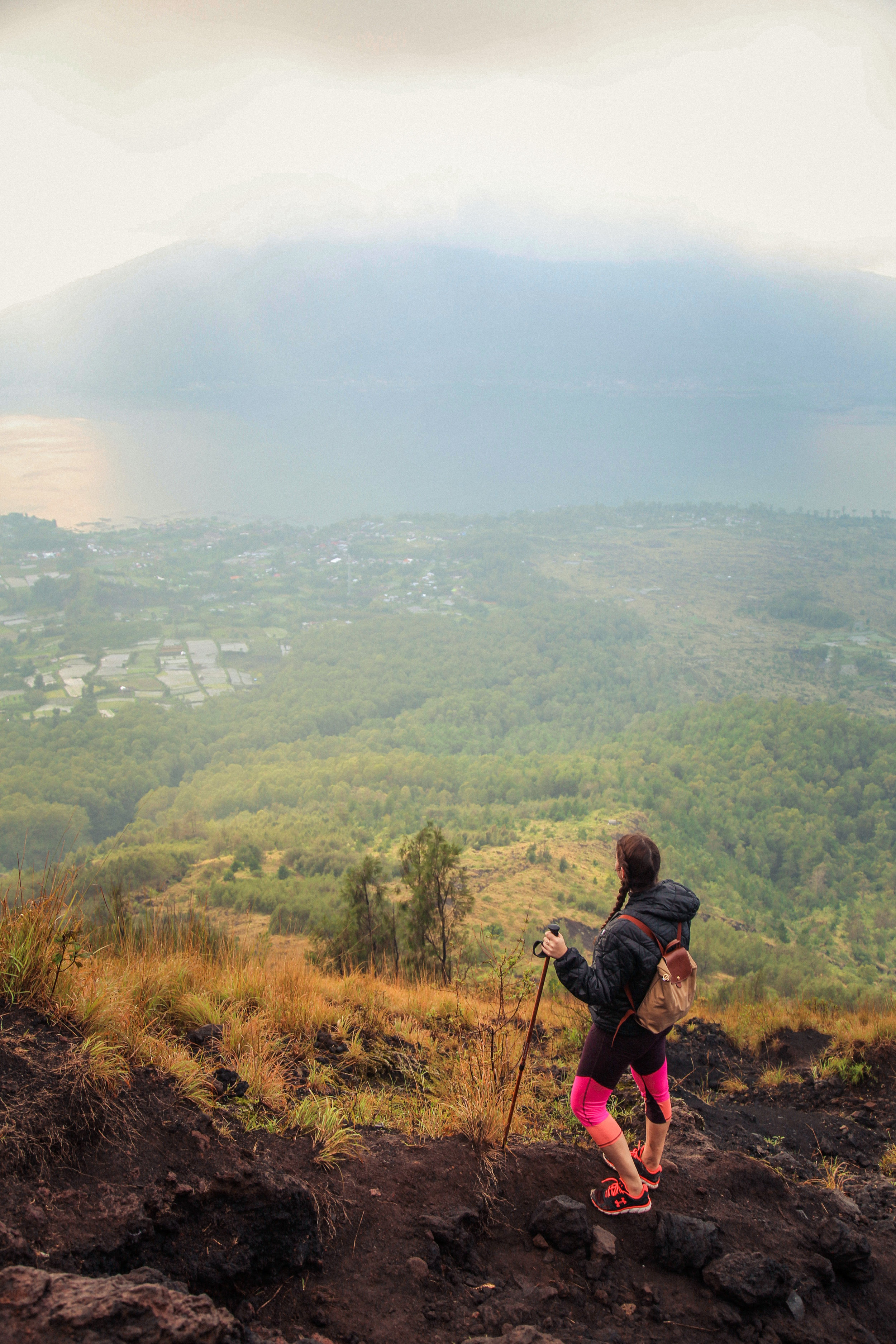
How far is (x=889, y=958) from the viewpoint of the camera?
3906cm

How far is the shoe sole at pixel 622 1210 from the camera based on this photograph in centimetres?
285

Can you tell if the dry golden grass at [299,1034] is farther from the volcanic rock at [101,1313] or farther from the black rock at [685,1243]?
the volcanic rock at [101,1313]

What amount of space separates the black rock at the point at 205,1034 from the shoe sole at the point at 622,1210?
203cm

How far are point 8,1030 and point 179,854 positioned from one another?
36.8 meters

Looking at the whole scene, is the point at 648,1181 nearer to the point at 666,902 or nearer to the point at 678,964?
the point at 678,964

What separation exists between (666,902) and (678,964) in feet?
0.80

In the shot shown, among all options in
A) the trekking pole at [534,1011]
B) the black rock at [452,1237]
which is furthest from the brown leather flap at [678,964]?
the black rock at [452,1237]

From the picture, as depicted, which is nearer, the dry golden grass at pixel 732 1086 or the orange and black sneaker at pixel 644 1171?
the orange and black sneaker at pixel 644 1171

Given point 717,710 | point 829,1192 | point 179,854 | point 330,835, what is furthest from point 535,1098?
point 717,710

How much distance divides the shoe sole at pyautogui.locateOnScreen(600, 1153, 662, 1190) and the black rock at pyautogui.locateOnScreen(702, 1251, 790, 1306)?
40 cm

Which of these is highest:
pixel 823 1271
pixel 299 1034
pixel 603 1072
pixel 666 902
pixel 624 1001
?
pixel 666 902

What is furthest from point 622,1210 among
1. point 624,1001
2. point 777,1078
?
point 777,1078

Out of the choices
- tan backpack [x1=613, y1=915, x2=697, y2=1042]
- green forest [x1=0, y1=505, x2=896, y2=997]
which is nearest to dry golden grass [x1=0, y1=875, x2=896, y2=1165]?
tan backpack [x1=613, y1=915, x2=697, y2=1042]

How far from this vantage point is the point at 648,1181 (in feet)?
10.1
